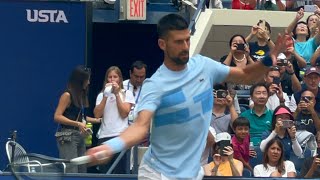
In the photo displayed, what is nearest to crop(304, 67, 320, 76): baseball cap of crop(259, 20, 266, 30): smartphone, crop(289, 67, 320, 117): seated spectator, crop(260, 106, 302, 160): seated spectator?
crop(289, 67, 320, 117): seated spectator

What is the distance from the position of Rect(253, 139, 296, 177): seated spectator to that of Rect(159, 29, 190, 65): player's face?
11.1ft

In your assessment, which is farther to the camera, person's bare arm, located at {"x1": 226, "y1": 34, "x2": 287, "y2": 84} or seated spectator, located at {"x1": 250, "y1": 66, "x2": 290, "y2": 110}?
seated spectator, located at {"x1": 250, "y1": 66, "x2": 290, "y2": 110}

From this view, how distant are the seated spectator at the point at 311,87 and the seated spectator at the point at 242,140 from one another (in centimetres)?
167

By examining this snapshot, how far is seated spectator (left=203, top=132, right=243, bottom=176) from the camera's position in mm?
10438

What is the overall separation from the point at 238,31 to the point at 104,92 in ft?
12.9

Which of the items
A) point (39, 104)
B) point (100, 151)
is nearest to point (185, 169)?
point (100, 151)

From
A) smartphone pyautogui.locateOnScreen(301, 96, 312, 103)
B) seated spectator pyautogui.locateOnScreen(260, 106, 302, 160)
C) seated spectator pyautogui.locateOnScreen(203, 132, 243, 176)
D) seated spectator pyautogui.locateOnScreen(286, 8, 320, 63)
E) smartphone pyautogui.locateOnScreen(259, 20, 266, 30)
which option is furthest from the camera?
seated spectator pyautogui.locateOnScreen(286, 8, 320, 63)

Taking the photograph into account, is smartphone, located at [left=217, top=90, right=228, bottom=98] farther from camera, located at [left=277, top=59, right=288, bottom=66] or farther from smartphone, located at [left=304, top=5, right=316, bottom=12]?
smartphone, located at [left=304, top=5, right=316, bottom=12]

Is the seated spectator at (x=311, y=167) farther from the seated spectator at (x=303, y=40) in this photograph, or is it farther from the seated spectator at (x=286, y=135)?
the seated spectator at (x=303, y=40)

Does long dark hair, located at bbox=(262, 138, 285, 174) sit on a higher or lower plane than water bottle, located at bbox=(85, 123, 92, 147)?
higher

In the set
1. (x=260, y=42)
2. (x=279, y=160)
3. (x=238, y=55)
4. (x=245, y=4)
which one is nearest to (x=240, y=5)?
(x=245, y=4)

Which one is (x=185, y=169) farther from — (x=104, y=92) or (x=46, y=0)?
(x=46, y=0)

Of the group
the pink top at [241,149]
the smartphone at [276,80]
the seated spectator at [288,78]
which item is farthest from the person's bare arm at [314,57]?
the pink top at [241,149]

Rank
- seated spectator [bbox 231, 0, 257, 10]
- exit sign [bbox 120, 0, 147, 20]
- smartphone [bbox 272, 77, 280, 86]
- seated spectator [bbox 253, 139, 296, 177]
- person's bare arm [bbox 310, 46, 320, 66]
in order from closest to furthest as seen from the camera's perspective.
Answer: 1. seated spectator [bbox 253, 139, 296, 177]
2. smartphone [bbox 272, 77, 280, 86]
3. person's bare arm [bbox 310, 46, 320, 66]
4. exit sign [bbox 120, 0, 147, 20]
5. seated spectator [bbox 231, 0, 257, 10]
